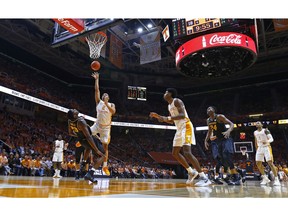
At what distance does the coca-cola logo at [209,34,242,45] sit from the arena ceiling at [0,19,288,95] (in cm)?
640

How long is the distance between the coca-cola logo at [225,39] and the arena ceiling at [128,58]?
6400mm

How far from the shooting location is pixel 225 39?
26.1 ft

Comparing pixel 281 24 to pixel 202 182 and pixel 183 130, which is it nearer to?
pixel 183 130

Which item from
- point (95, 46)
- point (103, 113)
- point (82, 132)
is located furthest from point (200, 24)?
point (82, 132)

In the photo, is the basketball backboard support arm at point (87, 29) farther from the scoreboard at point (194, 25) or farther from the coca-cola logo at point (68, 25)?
the scoreboard at point (194, 25)

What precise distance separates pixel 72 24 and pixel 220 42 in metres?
4.57

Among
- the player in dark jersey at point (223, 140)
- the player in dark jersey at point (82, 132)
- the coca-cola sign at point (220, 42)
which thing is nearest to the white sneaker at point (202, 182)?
the player in dark jersey at point (223, 140)

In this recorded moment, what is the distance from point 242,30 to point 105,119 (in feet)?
18.9

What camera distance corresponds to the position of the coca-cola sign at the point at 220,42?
7869 millimetres

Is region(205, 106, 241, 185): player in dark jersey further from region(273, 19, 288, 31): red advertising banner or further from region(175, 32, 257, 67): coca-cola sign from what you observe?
region(273, 19, 288, 31): red advertising banner
